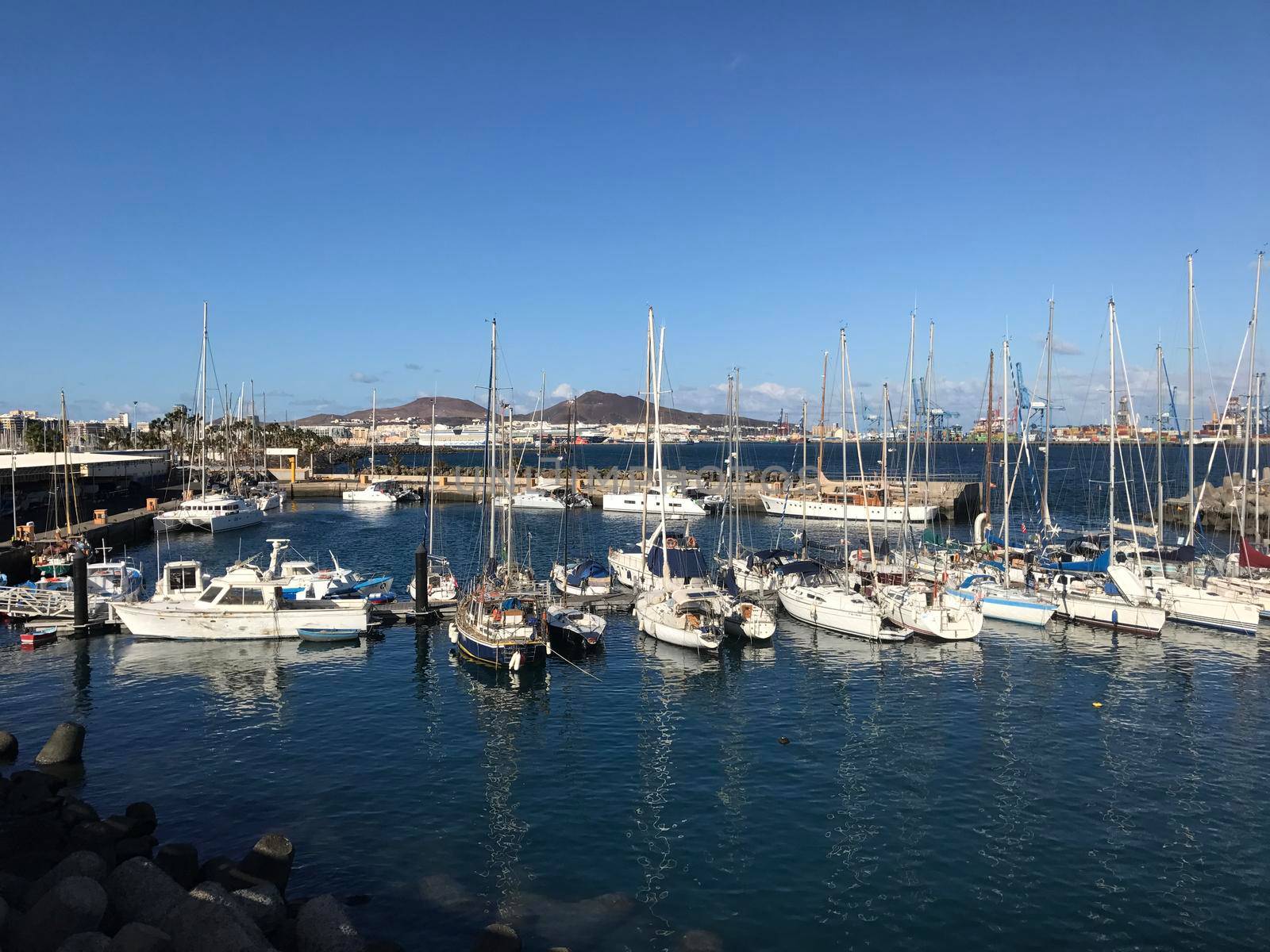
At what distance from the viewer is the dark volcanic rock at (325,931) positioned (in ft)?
46.9

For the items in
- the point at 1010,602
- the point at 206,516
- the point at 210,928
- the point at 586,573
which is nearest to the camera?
the point at 210,928

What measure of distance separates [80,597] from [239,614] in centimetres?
739

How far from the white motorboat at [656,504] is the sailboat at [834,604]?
3644 cm

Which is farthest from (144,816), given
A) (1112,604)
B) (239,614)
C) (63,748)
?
(1112,604)

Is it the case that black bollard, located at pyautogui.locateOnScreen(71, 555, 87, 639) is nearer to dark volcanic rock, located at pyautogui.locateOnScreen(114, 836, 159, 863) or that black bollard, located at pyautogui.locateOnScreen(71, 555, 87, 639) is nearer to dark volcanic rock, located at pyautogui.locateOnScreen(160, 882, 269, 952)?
dark volcanic rock, located at pyautogui.locateOnScreen(114, 836, 159, 863)

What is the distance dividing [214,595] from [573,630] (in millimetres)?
16091

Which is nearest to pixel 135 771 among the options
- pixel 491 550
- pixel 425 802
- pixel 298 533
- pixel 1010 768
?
pixel 425 802

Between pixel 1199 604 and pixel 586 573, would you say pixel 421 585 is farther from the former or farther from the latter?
pixel 1199 604

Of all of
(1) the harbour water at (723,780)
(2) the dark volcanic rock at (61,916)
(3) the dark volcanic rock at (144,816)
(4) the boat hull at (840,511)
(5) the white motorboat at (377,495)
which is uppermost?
(5) the white motorboat at (377,495)

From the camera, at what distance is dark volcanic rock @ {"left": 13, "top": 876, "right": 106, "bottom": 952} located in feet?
42.4

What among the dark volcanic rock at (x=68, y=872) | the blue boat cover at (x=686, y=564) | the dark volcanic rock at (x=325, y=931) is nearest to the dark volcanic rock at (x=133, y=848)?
the dark volcanic rock at (x=68, y=872)

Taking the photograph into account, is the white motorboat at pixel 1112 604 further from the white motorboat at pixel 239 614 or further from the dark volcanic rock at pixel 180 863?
the dark volcanic rock at pixel 180 863

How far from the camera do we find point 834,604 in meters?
40.9

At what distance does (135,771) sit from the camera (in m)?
23.9
